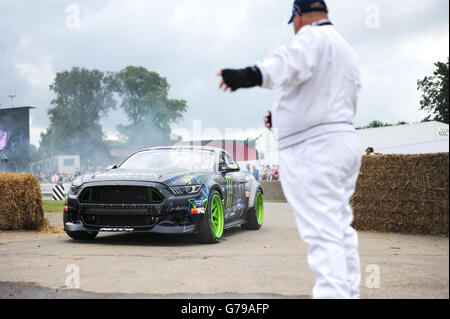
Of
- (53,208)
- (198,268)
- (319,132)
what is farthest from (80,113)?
(319,132)

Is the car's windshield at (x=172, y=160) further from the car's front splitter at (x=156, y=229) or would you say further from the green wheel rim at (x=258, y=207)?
the green wheel rim at (x=258, y=207)

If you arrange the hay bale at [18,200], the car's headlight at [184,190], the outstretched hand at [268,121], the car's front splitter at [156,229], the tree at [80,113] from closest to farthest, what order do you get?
1. the outstretched hand at [268,121]
2. the car's front splitter at [156,229]
3. the car's headlight at [184,190]
4. the hay bale at [18,200]
5. the tree at [80,113]

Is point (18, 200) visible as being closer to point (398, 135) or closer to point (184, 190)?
point (184, 190)

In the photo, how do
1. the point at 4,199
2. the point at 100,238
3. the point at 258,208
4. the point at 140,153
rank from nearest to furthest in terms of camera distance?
the point at 100,238
the point at 140,153
the point at 4,199
the point at 258,208

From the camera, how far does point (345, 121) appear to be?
3.01 m

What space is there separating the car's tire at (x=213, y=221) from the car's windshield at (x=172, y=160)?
1.95 feet

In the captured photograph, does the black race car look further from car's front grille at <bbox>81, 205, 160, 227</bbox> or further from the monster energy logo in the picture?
the monster energy logo

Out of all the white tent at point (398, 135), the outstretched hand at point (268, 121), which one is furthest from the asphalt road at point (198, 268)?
the white tent at point (398, 135)

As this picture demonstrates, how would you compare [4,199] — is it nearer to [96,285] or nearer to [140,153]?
[140,153]

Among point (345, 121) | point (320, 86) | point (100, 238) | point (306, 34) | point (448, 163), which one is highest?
point (306, 34)

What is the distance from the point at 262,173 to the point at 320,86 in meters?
29.6

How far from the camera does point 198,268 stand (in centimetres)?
514

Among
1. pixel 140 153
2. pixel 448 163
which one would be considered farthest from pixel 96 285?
pixel 140 153

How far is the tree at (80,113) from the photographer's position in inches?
2564
